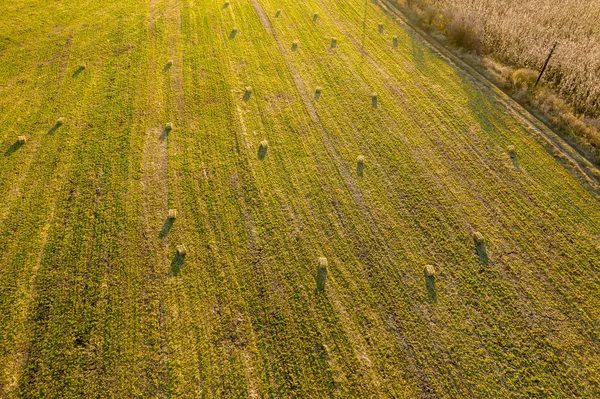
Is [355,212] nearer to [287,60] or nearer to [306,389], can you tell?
[306,389]

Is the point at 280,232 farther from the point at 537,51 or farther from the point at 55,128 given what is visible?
the point at 537,51

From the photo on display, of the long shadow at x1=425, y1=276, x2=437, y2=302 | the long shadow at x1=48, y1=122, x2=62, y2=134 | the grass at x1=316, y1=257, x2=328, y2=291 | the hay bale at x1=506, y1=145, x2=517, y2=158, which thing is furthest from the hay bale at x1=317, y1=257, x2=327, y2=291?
the long shadow at x1=48, y1=122, x2=62, y2=134

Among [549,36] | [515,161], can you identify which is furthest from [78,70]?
[549,36]

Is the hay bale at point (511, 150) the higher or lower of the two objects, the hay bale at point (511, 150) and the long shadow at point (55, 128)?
the lower

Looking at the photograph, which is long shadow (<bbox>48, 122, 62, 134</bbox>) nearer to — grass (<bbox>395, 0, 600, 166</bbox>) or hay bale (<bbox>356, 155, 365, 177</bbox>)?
hay bale (<bbox>356, 155, 365, 177</bbox>)

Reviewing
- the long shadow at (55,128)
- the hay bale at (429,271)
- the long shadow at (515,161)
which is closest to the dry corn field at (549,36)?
the long shadow at (515,161)

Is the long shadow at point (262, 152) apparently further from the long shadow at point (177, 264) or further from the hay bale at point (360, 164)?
the long shadow at point (177, 264)

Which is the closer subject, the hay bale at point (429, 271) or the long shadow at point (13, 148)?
the hay bale at point (429, 271)
